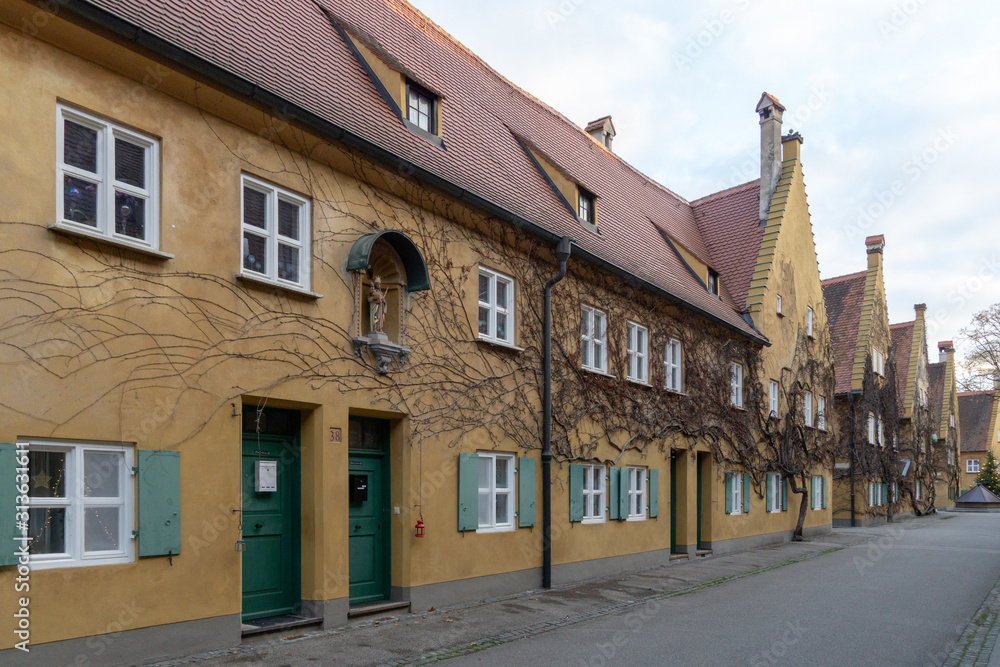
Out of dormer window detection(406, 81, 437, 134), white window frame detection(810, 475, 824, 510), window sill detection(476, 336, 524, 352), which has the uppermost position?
dormer window detection(406, 81, 437, 134)

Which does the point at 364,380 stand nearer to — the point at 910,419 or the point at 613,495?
the point at 613,495

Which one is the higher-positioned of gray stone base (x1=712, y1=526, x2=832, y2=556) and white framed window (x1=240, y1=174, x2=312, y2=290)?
white framed window (x1=240, y1=174, x2=312, y2=290)

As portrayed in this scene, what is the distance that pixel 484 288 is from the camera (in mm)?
13539

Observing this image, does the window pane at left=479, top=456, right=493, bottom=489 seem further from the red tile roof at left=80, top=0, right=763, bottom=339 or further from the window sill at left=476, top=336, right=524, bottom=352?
the red tile roof at left=80, top=0, right=763, bottom=339

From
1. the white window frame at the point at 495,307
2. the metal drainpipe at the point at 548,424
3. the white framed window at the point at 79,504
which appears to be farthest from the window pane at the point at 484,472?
the white framed window at the point at 79,504

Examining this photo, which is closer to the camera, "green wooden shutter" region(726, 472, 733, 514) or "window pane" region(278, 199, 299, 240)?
"window pane" region(278, 199, 299, 240)

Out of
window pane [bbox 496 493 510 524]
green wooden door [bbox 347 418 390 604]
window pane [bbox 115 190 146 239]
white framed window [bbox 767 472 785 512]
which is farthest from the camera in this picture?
white framed window [bbox 767 472 785 512]

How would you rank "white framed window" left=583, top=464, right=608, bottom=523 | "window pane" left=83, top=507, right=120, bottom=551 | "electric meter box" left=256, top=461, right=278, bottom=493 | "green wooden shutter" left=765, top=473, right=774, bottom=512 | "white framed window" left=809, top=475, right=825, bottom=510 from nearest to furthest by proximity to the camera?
"window pane" left=83, top=507, right=120, bottom=551 < "electric meter box" left=256, top=461, right=278, bottom=493 < "white framed window" left=583, top=464, right=608, bottom=523 < "green wooden shutter" left=765, top=473, right=774, bottom=512 < "white framed window" left=809, top=475, right=825, bottom=510

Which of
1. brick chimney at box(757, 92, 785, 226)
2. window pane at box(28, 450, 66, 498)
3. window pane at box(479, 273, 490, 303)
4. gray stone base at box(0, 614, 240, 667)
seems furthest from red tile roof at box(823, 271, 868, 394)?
window pane at box(28, 450, 66, 498)

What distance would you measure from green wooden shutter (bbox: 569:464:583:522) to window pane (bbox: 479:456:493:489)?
2.38 m

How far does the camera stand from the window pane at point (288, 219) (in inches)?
397

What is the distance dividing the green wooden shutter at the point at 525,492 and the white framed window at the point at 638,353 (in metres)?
4.28

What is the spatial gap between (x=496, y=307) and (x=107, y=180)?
22.0 ft

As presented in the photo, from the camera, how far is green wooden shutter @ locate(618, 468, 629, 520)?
16797 millimetres
